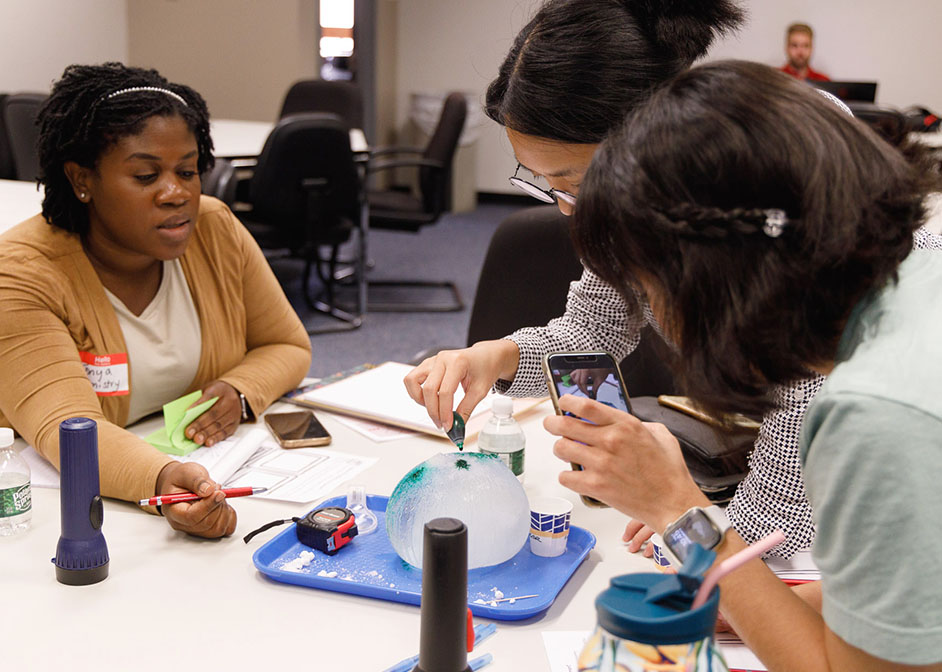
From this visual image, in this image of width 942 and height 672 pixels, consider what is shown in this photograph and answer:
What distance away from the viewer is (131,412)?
1689 mm

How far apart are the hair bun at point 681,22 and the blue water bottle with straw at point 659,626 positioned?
91 cm

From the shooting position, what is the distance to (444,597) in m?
0.81

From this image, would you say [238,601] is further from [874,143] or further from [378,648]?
[874,143]

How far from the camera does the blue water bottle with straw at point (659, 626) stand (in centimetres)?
61

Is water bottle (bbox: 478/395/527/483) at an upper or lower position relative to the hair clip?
lower

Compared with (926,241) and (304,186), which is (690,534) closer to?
(926,241)

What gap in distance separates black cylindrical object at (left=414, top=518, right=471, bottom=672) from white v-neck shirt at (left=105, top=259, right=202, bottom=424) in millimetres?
1056

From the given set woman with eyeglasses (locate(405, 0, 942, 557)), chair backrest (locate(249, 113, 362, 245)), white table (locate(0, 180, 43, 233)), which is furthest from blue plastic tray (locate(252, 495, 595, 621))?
chair backrest (locate(249, 113, 362, 245))

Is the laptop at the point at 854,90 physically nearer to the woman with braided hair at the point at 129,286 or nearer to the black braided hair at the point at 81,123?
the woman with braided hair at the point at 129,286

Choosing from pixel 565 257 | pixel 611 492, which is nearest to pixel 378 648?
pixel 611 492

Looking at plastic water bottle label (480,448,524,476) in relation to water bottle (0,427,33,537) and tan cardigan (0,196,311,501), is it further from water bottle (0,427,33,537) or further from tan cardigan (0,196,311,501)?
water bottle (0,427,33,537)

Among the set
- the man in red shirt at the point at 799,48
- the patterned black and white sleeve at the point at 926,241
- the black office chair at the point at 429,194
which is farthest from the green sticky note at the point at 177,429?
the man in red shirt at the point at 799,48

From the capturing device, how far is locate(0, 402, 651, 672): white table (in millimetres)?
993

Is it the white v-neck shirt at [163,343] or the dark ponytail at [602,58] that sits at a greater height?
the dark ponytail at [602,58]
